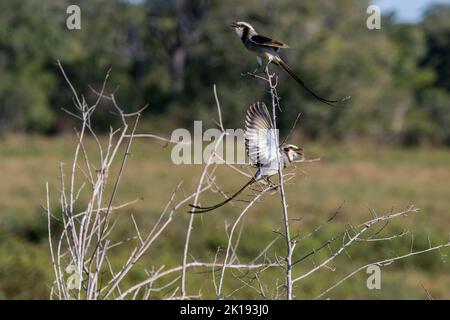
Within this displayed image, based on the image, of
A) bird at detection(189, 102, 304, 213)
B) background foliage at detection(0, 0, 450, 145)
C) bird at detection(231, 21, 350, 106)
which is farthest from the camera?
background foliage at detection(0, 0, 450, 145)

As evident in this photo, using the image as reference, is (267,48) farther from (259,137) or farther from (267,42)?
(259,137)

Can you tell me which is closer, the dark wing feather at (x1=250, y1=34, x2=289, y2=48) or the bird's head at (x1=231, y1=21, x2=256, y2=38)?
the dark wing feather at (x1=250, y1=34, x2=289, y2=48)

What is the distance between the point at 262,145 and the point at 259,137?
0.12 ft

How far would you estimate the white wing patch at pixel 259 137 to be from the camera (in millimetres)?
→ 4332

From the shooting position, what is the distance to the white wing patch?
433 cm

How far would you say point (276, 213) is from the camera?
18.0m

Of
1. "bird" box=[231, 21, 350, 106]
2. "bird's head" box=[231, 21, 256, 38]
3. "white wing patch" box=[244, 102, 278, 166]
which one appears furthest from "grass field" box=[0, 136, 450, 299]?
"bird's head" box=[231, 21, 256, 38]

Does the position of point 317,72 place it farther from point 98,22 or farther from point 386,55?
point 98,22

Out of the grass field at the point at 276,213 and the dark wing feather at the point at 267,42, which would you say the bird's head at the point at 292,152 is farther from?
the dark wing feather at the point at 267,42

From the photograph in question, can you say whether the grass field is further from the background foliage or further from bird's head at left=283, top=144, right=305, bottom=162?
the background foliage

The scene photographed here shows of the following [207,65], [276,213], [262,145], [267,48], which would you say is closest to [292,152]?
[262,145]

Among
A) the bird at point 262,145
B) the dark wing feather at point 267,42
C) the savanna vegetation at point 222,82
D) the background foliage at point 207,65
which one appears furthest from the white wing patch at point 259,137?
the background foliage at point 207,65

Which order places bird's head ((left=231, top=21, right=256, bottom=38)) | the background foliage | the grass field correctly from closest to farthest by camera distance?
bird's head ((left=231, top=21, right=256, bottom=38)) → the grass field → the background foliage
